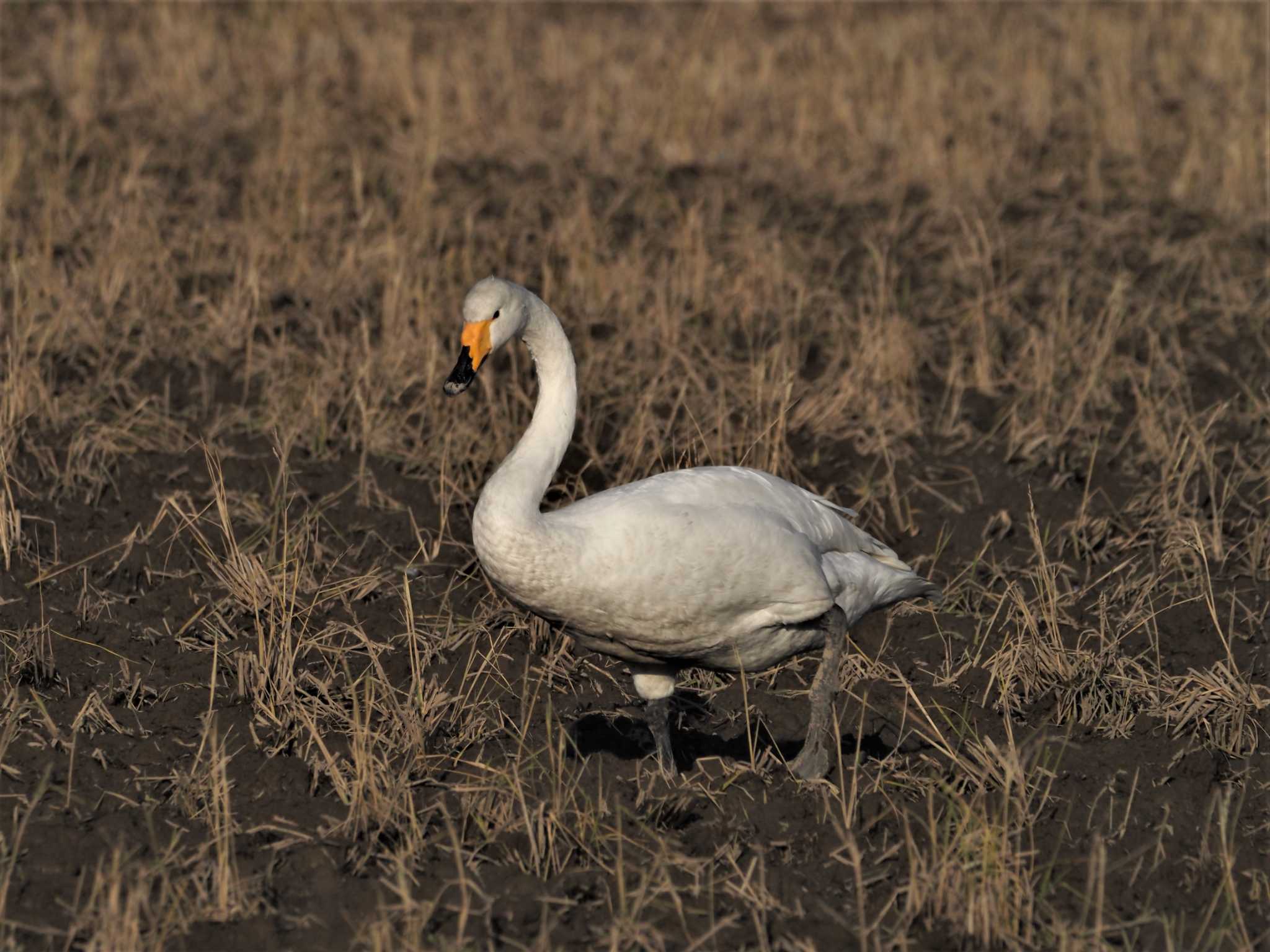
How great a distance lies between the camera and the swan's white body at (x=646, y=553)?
4367mm

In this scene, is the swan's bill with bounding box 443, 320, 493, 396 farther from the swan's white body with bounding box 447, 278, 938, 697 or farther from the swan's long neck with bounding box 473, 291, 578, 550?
the swan's long neck with bounding box 473, 291, 578, 550

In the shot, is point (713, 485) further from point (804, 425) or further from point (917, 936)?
point (804, 425)

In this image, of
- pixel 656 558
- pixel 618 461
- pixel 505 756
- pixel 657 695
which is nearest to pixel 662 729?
pixel 657 695

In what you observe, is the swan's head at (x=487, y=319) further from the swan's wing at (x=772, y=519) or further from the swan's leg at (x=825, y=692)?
the swan's leg at (x=825, y=692)

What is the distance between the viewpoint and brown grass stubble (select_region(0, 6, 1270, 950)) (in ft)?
13.9

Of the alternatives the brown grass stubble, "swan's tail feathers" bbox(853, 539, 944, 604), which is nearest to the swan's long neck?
the brown grass stubble

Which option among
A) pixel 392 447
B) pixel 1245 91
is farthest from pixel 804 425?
pixel 1245 91

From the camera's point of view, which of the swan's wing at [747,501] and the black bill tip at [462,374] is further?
the swan's wing at [747,501]

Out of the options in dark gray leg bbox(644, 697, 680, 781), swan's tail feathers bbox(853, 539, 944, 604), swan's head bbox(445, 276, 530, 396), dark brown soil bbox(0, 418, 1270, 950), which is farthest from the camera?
swan's tail feathers bbox(853, 539, 944, 604)

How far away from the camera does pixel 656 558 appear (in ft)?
14.5

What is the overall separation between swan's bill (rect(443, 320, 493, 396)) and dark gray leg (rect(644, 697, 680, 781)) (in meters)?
1.09

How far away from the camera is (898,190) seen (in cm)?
996

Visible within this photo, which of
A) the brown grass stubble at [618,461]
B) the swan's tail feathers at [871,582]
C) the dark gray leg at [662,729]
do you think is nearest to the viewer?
the brown grass stubble at [618,461]

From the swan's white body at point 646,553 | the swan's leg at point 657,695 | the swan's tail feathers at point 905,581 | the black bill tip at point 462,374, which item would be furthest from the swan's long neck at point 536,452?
the swan's tail feathers at point 905,581
